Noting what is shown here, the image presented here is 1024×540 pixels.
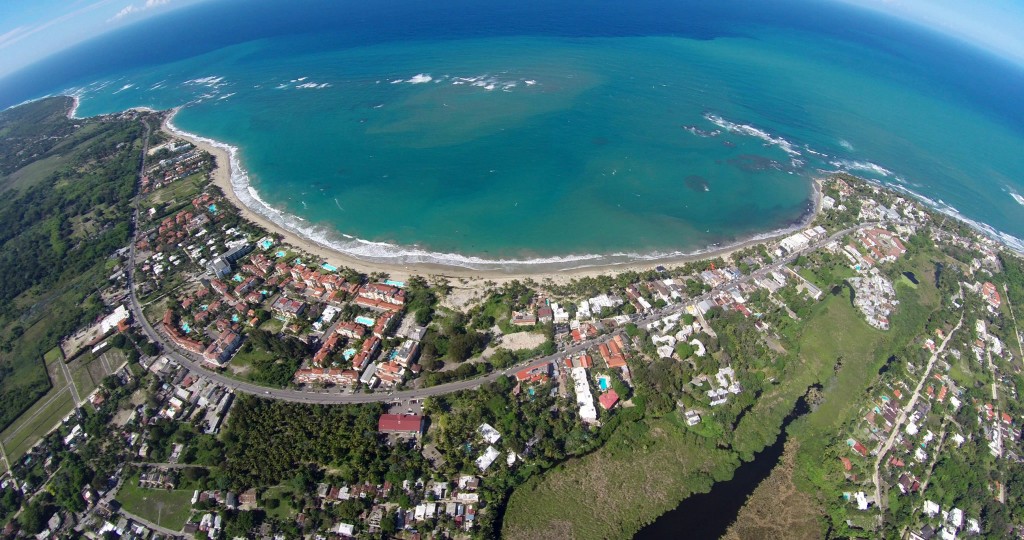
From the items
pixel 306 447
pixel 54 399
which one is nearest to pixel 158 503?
pixel 306 447

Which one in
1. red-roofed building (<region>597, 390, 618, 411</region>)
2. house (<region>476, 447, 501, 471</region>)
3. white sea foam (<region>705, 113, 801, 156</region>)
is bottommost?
house (<region>476, 447, 501, 471</region>)

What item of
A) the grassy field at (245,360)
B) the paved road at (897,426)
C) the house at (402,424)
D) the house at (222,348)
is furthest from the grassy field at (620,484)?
the house at (222,348)

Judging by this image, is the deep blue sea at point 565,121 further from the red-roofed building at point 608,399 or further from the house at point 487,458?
the house at point 487,458

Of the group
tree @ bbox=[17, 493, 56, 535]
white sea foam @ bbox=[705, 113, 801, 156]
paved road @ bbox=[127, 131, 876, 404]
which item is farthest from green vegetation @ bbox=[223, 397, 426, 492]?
white sea foam @ bbox=[705, 113, 801, 156]

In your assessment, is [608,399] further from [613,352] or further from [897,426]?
[897,426]

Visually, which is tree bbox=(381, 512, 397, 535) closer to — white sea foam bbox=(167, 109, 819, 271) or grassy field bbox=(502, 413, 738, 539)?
grassy field bbox=(502, 413, 738, 539)

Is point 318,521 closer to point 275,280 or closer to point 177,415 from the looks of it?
point 177,415
